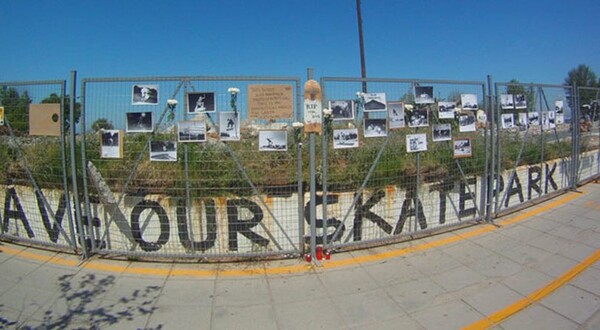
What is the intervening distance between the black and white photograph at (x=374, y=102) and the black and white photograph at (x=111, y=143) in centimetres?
356

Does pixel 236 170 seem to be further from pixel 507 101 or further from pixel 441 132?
pixel 507 101

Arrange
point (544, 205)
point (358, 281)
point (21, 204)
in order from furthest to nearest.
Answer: point (544, 205)
point (21, 204)
point (358, 281)

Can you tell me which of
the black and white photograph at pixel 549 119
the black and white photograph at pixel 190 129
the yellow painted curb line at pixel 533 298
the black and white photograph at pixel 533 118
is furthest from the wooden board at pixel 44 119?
the black and white photograph at pixel 549 119

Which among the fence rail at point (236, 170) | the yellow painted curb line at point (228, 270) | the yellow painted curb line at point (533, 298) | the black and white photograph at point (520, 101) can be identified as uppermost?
the black and white photograph at point (520, 101)

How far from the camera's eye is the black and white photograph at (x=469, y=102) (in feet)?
17.7

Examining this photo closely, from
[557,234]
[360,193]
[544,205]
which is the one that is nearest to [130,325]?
[360,193]

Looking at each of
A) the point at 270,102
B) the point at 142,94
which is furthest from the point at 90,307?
the point at 270,102

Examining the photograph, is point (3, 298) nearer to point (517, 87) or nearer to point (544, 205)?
point (517, 87)

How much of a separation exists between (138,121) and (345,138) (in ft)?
9.50

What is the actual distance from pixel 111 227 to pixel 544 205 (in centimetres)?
890

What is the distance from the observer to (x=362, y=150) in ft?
16.7

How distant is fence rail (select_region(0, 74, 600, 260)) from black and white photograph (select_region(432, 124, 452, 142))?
18 millimetres

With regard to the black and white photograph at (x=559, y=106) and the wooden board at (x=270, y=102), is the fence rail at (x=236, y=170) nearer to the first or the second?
the wooden board at (x=270, y=102)

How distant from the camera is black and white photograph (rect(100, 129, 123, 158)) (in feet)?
14.2
